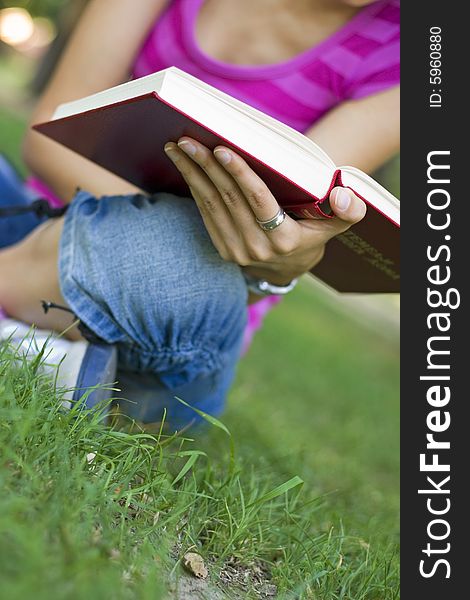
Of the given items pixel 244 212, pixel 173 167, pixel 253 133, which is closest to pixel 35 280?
pixel 173 167

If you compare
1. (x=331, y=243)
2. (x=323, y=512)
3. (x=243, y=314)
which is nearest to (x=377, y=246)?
(x=331, y=243)

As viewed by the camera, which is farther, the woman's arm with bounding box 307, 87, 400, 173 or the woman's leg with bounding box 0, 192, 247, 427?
the woman's arm with bounding box 307, 87, 400, 173

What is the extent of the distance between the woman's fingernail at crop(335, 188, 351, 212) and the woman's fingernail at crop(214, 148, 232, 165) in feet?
0.59

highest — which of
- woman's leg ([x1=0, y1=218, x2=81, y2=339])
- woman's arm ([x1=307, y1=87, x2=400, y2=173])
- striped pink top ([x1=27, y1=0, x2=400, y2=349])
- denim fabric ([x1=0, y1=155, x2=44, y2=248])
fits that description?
striped pink top ([x1=27, y1=0, x2=400, y2=349])

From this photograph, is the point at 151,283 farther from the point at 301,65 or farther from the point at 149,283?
the point at 301,65

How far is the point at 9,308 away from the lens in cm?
164

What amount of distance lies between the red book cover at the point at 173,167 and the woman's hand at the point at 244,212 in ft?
0.06

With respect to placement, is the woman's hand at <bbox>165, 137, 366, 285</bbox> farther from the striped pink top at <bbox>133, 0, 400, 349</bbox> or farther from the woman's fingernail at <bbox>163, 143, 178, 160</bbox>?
the striped pink top at <bbox>133, 0, 400, 349</bbox>

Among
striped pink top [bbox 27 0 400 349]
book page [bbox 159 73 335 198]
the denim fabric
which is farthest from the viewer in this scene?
the denim fabric

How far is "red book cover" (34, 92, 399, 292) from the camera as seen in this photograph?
1220 millimetres

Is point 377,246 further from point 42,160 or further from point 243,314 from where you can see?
point 42,160

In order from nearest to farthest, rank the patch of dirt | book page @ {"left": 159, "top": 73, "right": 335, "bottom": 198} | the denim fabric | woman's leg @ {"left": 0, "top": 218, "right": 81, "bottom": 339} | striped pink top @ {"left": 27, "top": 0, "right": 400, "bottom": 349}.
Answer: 1. the patch of dirt
2. book page @ {"left": 159, "top": 73, "right": 335, "bottom": 198}
3. woman's leg @ {"left": 0, "top": 218, "right": 81, "bottom": 339}
4. striped pink top @ {"left": 27, "top": 0, "right": 400, "bottom": 349}
5. the denim fabric

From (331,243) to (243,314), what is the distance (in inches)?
9.1

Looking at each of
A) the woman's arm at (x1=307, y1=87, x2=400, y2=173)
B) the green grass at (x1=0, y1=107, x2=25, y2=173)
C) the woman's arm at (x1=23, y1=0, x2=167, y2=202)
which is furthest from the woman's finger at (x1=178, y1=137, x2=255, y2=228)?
the green grass at (x1=0, y1=107, x2=25, y2=173)
